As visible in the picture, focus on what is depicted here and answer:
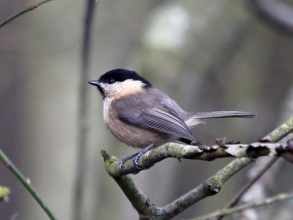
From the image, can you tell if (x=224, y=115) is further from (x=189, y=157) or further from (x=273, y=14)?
(x=189, y=157)

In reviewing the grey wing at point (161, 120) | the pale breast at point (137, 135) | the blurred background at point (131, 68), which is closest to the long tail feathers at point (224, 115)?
the grey wing at point (161, 120)

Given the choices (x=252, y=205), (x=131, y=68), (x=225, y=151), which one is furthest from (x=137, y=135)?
(x=225, y=151)

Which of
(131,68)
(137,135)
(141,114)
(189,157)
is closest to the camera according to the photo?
(189,157)

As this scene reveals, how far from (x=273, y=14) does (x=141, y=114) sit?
5.70 ft

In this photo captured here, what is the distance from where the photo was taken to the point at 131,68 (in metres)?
5.45

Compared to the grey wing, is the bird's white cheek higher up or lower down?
higher up

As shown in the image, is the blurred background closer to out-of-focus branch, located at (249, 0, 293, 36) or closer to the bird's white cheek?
out-of-focus branch, located at (249, 0, 293, 36)

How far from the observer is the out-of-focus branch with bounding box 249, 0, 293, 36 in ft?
14.9

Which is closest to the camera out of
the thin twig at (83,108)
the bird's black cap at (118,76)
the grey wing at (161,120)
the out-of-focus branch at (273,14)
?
the thin twig at (83,108)

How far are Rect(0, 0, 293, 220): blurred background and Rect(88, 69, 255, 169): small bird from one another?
712 millimetres

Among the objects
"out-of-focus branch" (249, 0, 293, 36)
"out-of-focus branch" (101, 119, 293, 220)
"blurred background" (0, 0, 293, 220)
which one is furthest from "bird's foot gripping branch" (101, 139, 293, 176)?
"out-of-focus branch" (249, 0, 293, 36)

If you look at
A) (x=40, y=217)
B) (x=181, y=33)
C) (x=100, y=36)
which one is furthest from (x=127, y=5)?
(x=40, y=217)

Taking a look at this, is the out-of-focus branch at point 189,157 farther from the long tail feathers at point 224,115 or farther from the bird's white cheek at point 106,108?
the bird's white cheek at point 106,108

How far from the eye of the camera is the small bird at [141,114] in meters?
3.72
